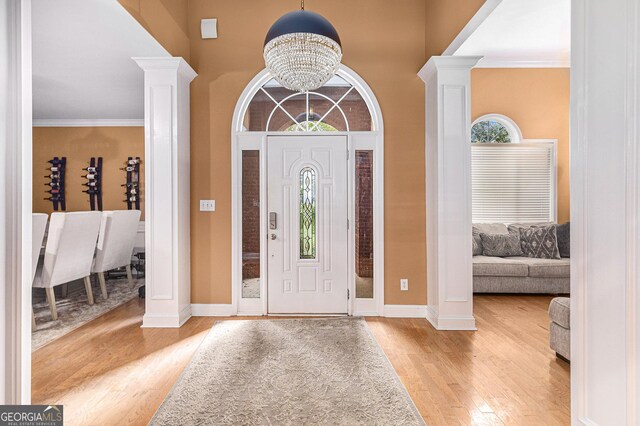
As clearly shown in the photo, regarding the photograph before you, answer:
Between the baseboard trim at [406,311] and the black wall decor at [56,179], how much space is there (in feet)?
20.7

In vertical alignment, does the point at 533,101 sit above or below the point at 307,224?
above

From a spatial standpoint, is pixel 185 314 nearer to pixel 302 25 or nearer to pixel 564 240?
pixel 302 25

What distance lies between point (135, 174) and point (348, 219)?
463cm

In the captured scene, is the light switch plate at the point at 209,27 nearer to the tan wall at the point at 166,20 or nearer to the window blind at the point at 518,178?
the tan wall at the point at 166,20

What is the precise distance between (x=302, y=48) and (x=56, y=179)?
252 inches

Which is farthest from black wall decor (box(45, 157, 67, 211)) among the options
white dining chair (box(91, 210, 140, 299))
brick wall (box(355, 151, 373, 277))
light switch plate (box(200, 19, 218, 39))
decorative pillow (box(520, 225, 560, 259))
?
decorative pillow (box(520, 225, 560, 259))

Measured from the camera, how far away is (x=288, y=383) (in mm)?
2291

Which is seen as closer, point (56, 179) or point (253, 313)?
point (253, 313)

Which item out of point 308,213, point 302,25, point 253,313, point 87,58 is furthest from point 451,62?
point 87,58

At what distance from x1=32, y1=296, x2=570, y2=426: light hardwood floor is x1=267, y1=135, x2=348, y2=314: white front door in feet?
2.14

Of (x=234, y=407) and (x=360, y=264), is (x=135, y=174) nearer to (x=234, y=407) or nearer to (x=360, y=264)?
(x=360, y=264)

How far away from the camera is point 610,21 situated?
1.39m

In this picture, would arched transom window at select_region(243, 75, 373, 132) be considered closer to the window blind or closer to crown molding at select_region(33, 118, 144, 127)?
the window blind

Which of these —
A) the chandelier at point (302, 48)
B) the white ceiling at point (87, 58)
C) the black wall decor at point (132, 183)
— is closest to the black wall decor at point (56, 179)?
the white ceiling at point (87, 58)
